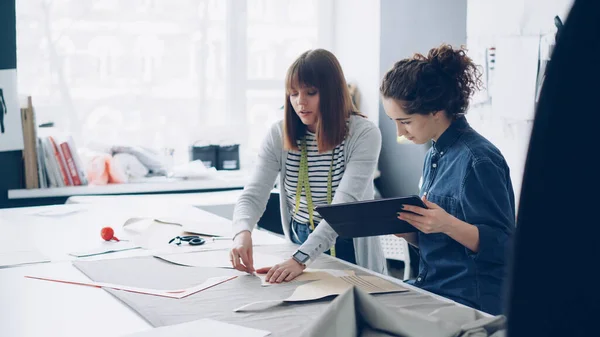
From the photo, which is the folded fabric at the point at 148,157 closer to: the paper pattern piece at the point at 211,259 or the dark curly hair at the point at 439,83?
the paper pattern piece at the point at 211,259

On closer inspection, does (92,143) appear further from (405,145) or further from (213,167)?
(405,145)

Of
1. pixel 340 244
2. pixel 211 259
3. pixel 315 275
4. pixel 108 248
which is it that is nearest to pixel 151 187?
pixel 108 248

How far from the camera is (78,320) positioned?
1419 millimetres

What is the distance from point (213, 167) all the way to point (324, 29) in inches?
53.0

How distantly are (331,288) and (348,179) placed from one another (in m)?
0.54

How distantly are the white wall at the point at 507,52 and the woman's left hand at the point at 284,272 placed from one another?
148 centimetres

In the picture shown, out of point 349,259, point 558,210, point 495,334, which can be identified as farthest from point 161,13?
point 558,210

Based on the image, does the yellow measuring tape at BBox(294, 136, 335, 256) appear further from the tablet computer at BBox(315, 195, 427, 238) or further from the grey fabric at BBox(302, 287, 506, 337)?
the grey fabric at BBox(302, 287, 506, 337)

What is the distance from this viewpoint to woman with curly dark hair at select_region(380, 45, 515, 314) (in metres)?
1.58

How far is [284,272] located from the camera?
1.73 metres

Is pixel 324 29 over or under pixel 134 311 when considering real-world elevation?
over

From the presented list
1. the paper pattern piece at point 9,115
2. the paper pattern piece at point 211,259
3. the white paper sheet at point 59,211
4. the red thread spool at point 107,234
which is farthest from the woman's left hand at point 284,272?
the paper pattern piece at point 9,115

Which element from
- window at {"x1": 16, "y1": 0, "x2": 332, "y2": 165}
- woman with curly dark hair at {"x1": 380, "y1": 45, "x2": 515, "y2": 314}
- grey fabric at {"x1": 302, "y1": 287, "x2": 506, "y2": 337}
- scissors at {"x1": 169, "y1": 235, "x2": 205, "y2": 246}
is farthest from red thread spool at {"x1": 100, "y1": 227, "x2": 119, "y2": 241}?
window at {"x1": 16, "y1": 0, "x2": 332, "y2": 165}

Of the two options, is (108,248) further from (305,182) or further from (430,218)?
(430,218)
